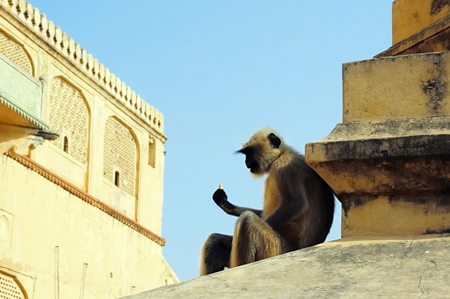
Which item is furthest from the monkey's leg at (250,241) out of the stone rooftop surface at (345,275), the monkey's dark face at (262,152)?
the stone rooftop surface at (345,275)

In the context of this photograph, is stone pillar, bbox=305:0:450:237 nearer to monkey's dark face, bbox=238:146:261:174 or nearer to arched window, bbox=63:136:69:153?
monkey's dark face, bbox=238:146:261:174

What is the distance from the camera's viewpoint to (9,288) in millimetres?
15812

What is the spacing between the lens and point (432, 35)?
300cm

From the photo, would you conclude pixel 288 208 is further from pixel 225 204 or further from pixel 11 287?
pixel 11 287

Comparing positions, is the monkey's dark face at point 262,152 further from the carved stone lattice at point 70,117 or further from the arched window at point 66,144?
the arched window at point 66,144

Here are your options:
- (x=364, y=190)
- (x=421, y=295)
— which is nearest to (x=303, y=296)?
(x=421, y=295)

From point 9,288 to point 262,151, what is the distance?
1193cm

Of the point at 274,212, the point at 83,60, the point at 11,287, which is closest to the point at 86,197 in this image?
the point at 83,60

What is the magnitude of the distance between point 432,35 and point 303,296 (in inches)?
46.1

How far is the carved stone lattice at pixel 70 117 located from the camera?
18141 millimetres

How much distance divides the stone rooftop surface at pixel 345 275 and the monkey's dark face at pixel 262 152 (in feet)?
6.69

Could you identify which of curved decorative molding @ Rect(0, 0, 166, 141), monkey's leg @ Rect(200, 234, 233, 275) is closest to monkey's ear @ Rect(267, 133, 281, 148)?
monkey's leg @ Rect(200, 234, 233, 275)

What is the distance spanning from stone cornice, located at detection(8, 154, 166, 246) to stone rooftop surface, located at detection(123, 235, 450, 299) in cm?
1387

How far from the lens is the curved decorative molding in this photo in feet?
55.4
